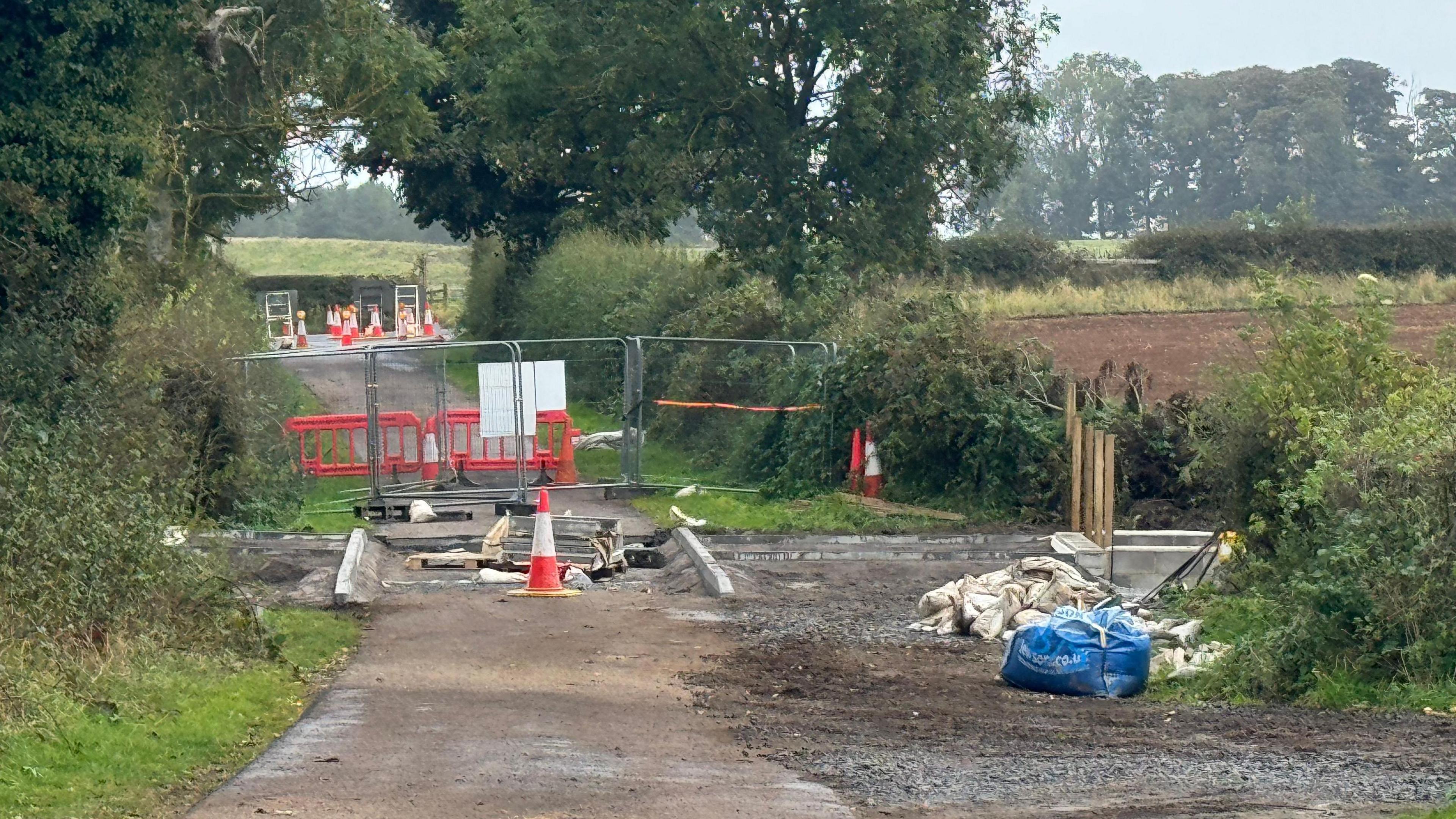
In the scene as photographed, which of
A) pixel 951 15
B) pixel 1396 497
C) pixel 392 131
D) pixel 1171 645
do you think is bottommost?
pixel 1171 645

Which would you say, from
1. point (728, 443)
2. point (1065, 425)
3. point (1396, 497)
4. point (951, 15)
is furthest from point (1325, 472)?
point (951, 15)

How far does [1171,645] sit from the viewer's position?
1271 cm

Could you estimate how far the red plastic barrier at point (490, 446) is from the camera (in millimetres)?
21766

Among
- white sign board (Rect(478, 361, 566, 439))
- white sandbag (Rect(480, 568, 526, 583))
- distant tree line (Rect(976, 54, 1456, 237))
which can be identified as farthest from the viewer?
distant tree line (Rect(976, 54, 1456, 237))

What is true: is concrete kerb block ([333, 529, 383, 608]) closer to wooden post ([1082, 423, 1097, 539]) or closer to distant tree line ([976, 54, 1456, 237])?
wooden post ([1082, 423, 1097, 539])

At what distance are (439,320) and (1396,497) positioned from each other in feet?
190

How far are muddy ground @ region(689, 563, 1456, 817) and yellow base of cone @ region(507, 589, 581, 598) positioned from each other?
2.47m

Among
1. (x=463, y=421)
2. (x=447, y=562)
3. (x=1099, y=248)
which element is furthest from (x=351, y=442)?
(x=1099, y=248)

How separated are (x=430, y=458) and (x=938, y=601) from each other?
358 inches

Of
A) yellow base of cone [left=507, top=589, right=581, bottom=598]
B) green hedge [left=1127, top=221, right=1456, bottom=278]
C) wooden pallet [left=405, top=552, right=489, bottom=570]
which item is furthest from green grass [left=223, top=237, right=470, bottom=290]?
yellow base of cone [left=507, top=589, right=581, bottom=598]

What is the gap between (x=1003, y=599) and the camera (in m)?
14.1

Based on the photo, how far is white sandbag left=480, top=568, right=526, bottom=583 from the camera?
53.9 ft

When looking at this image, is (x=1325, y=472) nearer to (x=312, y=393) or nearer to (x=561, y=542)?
(x=561, y=542)

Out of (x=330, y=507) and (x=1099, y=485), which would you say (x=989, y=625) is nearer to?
(x=1099, y=485)
